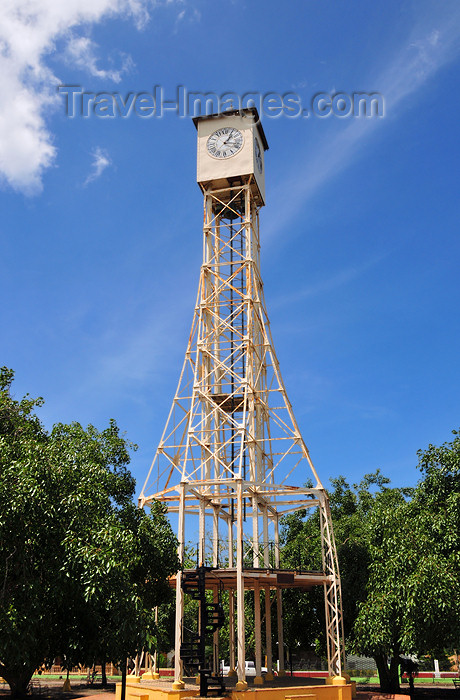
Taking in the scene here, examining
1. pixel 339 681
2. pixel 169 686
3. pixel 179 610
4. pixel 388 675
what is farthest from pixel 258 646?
pixel 388 675

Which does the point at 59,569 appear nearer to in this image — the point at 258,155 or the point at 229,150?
the point at 229,150

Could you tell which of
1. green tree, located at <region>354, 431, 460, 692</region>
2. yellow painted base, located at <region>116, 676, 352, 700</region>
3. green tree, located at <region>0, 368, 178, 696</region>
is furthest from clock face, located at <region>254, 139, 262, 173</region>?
yellow painted base, located at <region>116, 676, 352, 700</region>

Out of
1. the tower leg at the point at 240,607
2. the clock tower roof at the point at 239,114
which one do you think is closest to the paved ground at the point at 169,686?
the tower leg at the point at 240,607

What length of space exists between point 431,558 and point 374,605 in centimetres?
339

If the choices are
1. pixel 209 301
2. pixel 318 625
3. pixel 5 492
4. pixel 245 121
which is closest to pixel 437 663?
pixel 318 625

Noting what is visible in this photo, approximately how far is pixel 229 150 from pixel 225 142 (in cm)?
61

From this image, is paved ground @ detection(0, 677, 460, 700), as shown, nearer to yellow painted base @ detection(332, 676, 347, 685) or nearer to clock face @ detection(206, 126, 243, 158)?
yellow painted base @ detection(332, 676, 347, 685)

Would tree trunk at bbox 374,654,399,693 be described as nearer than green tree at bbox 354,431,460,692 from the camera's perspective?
No

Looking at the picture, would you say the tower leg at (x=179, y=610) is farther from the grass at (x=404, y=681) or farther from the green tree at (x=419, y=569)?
the grass at (x=404, y=681)

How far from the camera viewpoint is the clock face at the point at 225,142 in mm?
34294

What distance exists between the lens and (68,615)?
17609mm

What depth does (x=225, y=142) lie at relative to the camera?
1361 inches

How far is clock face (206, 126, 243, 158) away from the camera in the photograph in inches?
1350

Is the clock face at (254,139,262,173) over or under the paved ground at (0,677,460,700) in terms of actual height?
over
